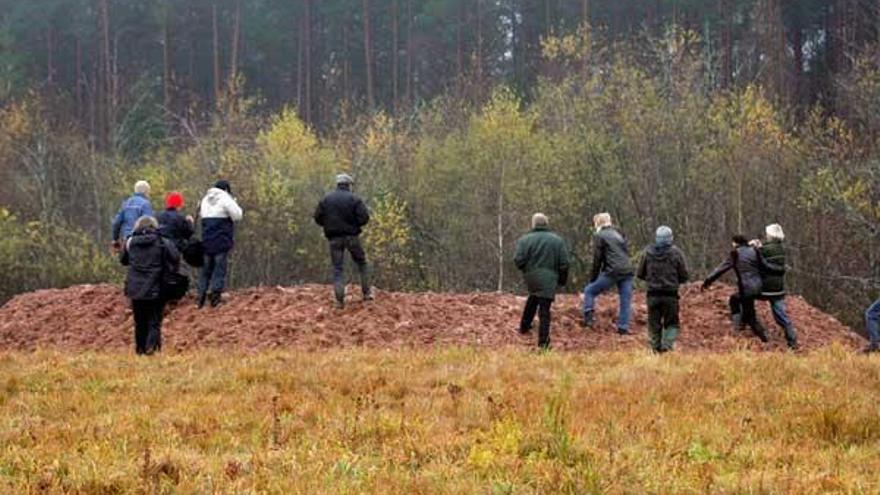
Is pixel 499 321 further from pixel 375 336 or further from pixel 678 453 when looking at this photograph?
pixel 678 453

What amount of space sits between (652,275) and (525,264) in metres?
1.79

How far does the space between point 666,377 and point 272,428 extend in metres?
4.52

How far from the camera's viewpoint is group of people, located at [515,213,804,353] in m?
12.4

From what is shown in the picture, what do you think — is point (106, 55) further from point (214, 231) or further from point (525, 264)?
point (525, 264)

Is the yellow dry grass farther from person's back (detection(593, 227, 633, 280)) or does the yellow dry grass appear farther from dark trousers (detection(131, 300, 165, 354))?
person's back (detection(593, 227, 633, 280))

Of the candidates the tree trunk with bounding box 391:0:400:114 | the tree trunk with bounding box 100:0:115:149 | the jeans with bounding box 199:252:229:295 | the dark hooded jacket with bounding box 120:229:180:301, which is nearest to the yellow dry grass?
the dark hooded jacket with bounding box 120:229:180:301

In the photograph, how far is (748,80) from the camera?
132 feet

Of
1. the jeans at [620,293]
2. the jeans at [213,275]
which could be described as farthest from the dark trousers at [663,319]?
the jeans at [213,275]

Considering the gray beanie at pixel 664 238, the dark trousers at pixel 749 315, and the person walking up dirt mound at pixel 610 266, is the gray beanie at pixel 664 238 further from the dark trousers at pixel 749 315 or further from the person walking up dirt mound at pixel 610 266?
the dark trousers at pixel 749 315

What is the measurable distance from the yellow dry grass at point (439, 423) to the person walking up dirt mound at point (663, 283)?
1.02 m

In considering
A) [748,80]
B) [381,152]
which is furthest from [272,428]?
[748,80]

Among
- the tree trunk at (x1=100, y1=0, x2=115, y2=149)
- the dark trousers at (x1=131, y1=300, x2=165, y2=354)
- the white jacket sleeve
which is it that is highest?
the tree trunk at (x1=100, y1=0, x2=115, y2=149)

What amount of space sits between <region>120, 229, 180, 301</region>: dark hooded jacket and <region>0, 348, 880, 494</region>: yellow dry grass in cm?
89

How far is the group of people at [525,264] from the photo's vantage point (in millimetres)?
12016
